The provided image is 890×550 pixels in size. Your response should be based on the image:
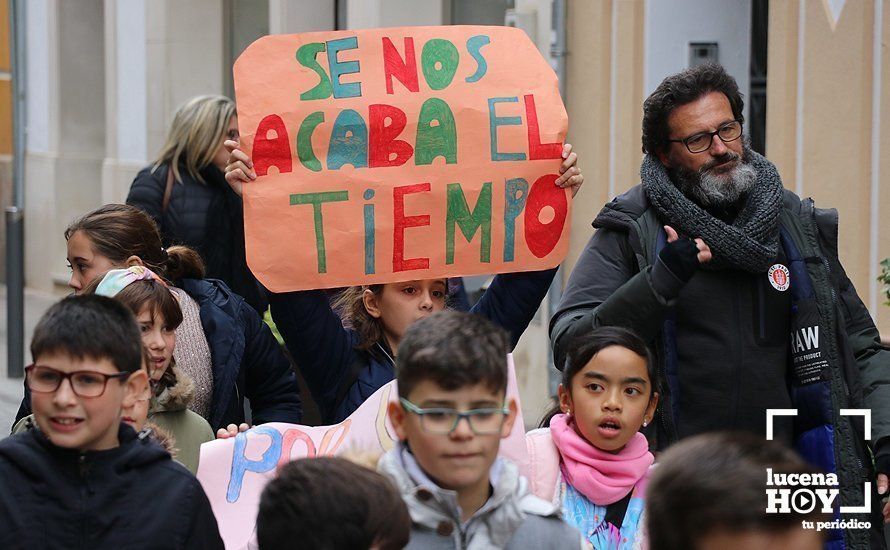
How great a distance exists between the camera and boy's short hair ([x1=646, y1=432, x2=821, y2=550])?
8.38ft

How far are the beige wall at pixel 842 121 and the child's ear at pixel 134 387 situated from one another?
4.58 m

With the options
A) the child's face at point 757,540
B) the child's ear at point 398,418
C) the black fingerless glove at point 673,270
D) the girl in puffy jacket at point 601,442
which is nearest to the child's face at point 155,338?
the girl in puffy jacket at point 601,442

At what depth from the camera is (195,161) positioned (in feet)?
24.4

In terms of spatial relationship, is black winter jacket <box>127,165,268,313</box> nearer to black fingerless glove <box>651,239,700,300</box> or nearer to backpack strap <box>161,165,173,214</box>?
backpack strap <box>161,165,173,214</box>

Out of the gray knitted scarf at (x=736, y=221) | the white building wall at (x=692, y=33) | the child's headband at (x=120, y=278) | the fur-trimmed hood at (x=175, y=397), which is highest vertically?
the white building wall at (x=692, y=33)

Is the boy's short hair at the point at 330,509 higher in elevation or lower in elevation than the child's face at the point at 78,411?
lower

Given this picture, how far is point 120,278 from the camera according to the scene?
4594 mm

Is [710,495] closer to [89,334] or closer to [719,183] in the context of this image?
[89,334]

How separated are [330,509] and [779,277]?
1.99m

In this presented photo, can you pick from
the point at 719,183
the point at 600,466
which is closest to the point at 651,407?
the point at 600,466

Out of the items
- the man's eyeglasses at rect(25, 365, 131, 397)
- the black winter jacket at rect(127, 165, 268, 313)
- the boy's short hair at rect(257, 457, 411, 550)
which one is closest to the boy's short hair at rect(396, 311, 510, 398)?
the boy's short hair at rect(257, 457, 411, 550)

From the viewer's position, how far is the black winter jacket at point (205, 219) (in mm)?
7344

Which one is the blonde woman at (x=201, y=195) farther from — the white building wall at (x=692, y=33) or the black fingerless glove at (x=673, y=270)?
the black fingerless glove at (x=673, y=270)

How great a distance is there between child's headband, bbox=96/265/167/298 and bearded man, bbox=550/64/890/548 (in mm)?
1213
